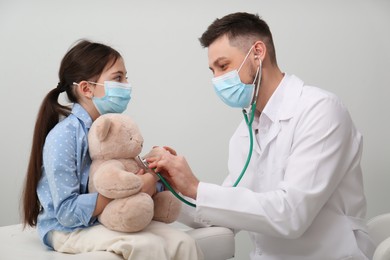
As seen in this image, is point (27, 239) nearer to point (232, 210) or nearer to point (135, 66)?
point (232, 210)

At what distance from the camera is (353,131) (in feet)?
6.42

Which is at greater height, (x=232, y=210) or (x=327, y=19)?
(x=327, y=19)

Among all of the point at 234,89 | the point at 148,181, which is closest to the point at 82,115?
the point at 148,181

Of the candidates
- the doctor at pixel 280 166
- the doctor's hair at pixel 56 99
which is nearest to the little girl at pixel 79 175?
the doctor's hair at pixel 56 99

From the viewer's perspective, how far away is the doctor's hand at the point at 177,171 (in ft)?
5.66

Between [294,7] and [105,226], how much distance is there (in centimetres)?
174

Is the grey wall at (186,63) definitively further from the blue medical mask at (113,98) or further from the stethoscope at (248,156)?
the blue medical mask at (113,98)

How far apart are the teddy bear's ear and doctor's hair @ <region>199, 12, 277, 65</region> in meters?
0.65

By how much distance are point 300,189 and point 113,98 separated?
0.71 metres

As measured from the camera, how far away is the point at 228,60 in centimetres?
201

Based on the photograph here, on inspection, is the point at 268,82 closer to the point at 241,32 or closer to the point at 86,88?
the point at 241,32

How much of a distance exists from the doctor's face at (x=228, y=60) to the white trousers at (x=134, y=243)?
661 millimetres

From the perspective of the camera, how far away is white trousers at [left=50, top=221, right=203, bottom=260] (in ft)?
4.98

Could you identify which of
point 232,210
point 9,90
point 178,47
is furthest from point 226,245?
point 9,90
